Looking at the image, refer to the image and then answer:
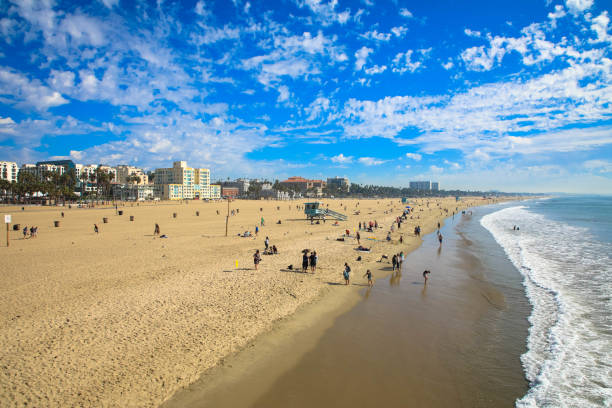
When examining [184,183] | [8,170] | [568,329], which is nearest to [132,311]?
[568,329]

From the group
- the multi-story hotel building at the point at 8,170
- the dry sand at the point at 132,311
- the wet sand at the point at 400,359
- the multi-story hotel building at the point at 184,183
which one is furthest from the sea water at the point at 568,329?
the multi-story hotel building at the point at 8,170

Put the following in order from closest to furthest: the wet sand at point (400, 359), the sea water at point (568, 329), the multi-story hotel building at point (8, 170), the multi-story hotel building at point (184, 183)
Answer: the wet sand at point (400, 359) → the sea water at point (568, 329) → the multi-story hotel building at point (184, 183) → the multi-story hotel building at point (8, 170)

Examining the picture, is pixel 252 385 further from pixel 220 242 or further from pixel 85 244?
pixel 85 244

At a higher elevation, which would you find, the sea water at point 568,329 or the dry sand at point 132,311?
the dry sand at point 132,311

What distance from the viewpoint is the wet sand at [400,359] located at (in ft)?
21.7

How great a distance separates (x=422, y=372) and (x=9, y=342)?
1145 cm

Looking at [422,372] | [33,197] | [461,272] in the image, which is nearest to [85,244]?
[422,372]

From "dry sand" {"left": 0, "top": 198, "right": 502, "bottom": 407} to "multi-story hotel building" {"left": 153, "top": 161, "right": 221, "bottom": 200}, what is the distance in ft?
374

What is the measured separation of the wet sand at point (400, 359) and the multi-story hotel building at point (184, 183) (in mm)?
130163

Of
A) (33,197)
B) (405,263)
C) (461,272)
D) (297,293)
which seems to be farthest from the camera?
(33,197)

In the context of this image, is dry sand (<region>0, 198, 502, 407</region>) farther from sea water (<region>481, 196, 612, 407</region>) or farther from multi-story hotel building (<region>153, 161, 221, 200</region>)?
multi-story hotel building (<region>153, 161, 221, 200</region>)

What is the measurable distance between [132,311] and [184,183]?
142189mm

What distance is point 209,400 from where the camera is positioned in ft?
20.8

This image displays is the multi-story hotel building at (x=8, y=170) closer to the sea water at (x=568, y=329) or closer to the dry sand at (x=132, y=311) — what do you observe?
the dry sand at (x=132, y=311)
